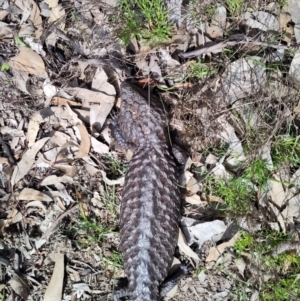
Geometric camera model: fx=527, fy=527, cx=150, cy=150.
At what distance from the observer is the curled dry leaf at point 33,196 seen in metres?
5.20

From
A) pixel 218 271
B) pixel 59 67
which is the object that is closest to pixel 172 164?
pixel 218 271

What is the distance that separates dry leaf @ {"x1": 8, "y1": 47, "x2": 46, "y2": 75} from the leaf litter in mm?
12

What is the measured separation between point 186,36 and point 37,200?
2174 millimetres

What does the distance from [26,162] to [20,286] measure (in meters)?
1.21

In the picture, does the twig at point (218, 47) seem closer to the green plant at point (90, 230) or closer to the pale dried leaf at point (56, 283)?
the green plant at point (90, 230)

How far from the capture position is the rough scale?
4.86 m

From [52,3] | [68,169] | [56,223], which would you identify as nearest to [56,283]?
[56,223]

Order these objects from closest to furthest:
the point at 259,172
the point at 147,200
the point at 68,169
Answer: the point at 147,200, the point at 259,172, the point at 68,169

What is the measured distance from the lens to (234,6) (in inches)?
201

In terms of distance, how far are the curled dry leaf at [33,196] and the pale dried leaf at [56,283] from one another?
1.95 feet

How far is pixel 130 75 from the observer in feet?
17.0

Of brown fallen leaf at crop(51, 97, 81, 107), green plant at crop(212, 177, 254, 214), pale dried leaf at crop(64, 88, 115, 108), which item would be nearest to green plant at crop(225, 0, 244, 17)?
pale dried leaf at crop(64, 88, 115, 108)

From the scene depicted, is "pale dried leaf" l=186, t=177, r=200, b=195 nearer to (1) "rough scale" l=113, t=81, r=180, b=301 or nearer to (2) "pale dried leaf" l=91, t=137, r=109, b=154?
(1) "rough scale" l=113, t=81, r=180, b=301

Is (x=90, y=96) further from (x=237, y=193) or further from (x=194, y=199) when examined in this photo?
(x=237, y=193)
